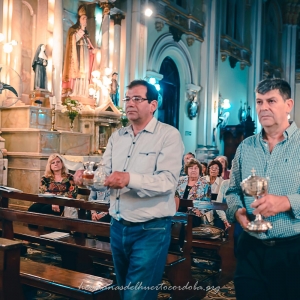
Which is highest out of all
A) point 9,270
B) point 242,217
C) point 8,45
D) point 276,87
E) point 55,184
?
point 8,45

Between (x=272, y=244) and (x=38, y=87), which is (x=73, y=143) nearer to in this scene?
(x=38, y=87)

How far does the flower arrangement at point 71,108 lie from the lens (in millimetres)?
9773

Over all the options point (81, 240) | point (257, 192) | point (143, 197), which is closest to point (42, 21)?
point (81, 240)

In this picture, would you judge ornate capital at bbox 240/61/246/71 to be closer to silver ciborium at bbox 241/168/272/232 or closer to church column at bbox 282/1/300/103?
church column at bbox 282/1/300/103

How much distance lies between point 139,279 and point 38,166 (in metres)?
6.63

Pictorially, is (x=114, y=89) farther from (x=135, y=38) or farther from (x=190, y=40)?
(x=190, y=40)

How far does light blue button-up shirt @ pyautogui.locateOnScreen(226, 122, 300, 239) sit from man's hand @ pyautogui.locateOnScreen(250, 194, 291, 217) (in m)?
0.07

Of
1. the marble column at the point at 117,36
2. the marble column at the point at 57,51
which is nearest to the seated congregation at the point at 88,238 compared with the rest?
the marble column at the point at 57,51

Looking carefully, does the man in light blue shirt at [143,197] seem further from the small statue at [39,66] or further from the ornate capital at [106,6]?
the ornate capital at [106,6]

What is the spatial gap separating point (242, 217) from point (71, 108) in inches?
327

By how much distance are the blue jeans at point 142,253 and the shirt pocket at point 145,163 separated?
28 cm

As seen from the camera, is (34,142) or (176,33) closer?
(34,142)

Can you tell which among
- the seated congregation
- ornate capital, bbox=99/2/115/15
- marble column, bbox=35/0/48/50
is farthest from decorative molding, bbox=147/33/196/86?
the seated congregation

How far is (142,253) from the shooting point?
2221mm
